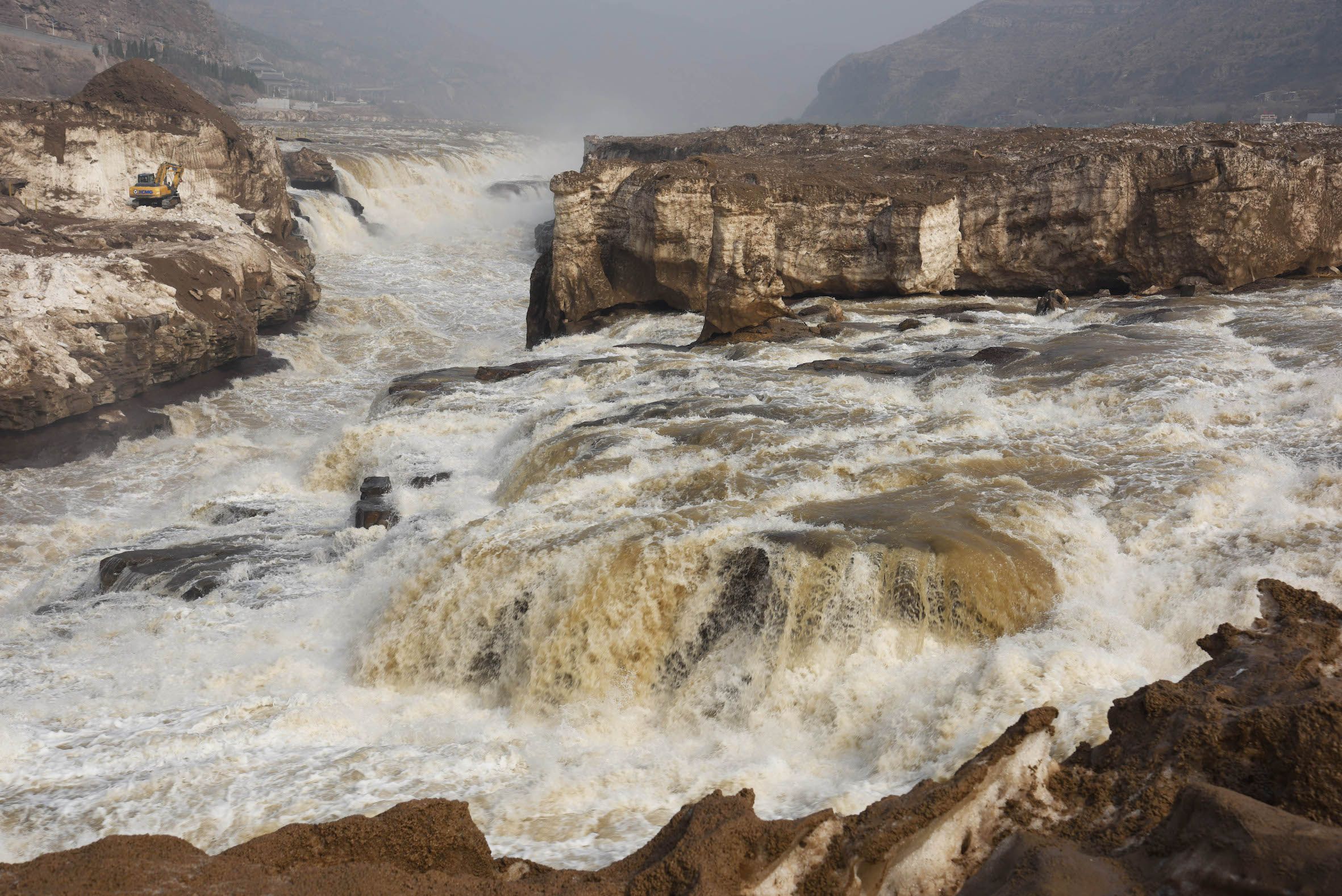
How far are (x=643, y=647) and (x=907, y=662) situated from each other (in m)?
2.30

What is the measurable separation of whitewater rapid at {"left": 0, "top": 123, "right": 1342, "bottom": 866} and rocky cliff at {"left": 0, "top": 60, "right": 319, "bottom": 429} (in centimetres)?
246

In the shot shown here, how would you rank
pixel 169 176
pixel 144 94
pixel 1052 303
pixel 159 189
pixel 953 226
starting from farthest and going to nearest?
pixel 144 94 < pixel 169 176 < pixel 159 189 < pixel 953 226 < pixel 1052 303

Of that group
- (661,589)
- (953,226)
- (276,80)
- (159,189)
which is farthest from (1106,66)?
(661,589)

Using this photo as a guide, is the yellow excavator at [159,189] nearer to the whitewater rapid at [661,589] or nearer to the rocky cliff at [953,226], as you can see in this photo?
the rocky cliff at [953,226]

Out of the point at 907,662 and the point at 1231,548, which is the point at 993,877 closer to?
the point at 907,662

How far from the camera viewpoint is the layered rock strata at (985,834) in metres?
4.30

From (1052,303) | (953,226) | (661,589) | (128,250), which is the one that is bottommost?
(661,589)

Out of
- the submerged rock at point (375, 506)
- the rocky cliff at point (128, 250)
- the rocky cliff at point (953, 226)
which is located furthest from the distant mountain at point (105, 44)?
the submerged rock at point (375, 506)

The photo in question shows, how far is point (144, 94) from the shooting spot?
26.1m

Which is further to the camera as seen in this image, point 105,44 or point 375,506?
point 105,44

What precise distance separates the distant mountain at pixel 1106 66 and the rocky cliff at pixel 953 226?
62.7 meters

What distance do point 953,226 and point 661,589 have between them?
15.2 metres

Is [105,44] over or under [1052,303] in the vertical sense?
over

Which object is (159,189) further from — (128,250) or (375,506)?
(375,506)
